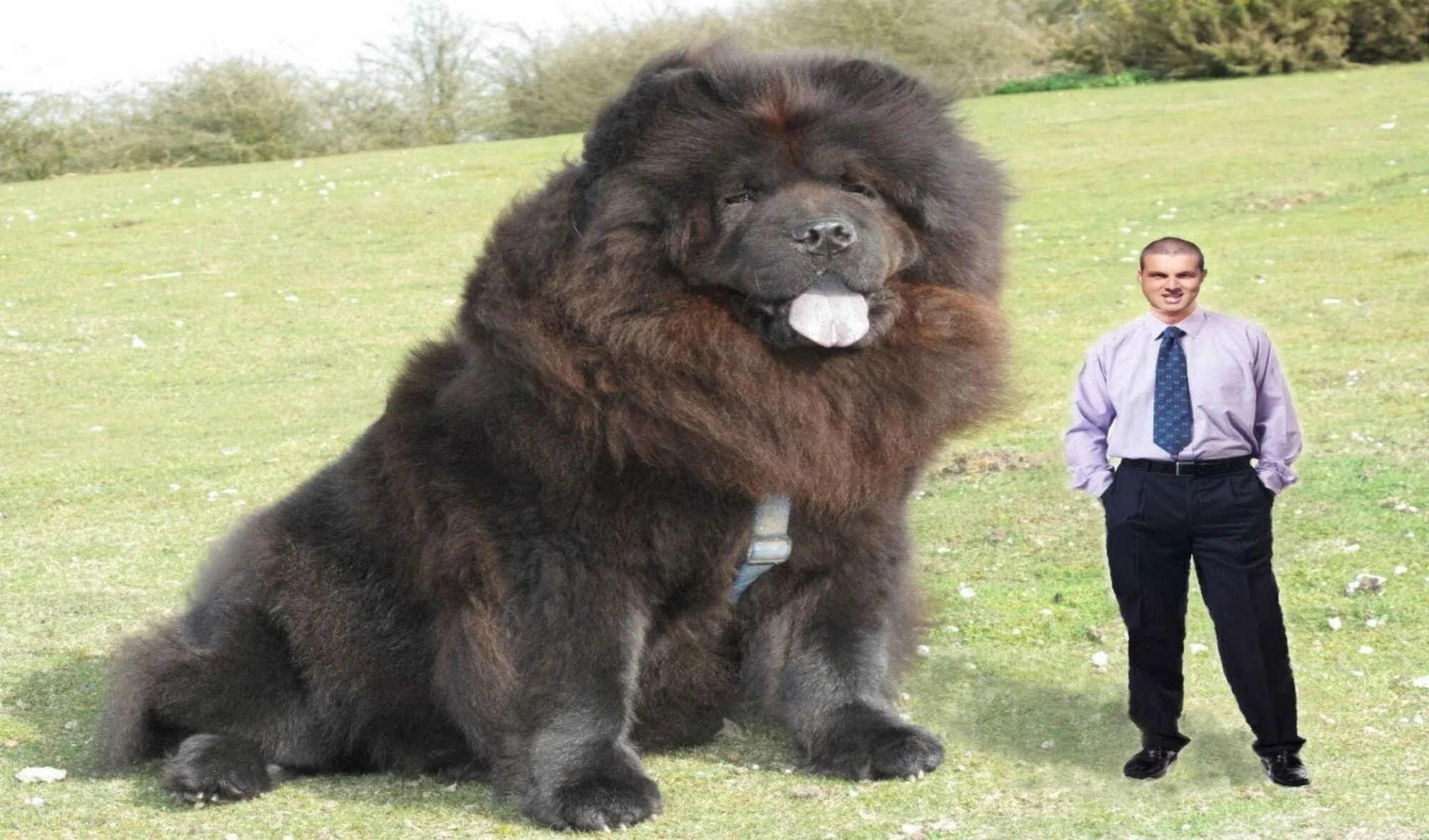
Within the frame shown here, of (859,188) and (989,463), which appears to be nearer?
(859,188)

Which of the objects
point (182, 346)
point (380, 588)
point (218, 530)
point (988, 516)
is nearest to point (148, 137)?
point (182, 346)

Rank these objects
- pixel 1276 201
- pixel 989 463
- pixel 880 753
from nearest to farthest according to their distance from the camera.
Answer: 1. pixel 880 753
2. pixel 989 463
3. pixel 1276 201

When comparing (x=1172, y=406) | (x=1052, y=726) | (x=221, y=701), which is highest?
(x=1172, y=406)

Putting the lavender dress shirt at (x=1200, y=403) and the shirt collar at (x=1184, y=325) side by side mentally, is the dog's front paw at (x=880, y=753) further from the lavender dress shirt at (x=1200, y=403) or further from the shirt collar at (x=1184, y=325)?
the shirt collar at (x=1184, y=325)

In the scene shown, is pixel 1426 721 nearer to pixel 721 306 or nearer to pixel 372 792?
pixel 721 306

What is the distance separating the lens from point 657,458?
13.1ft

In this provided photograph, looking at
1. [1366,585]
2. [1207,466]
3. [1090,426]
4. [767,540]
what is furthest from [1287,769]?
[1366,585]

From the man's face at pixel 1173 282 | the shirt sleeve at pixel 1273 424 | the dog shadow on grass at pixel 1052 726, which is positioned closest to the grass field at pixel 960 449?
the dog shadow on grass at pixel 1052 726

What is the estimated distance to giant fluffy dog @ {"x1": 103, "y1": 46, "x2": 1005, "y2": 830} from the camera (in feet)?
13.0

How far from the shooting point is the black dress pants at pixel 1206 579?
3674 millimetres

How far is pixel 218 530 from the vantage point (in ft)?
26.8

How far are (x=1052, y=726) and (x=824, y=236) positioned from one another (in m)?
1.67

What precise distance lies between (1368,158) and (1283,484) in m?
17.2

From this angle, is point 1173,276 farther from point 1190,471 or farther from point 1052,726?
point 1052,726
